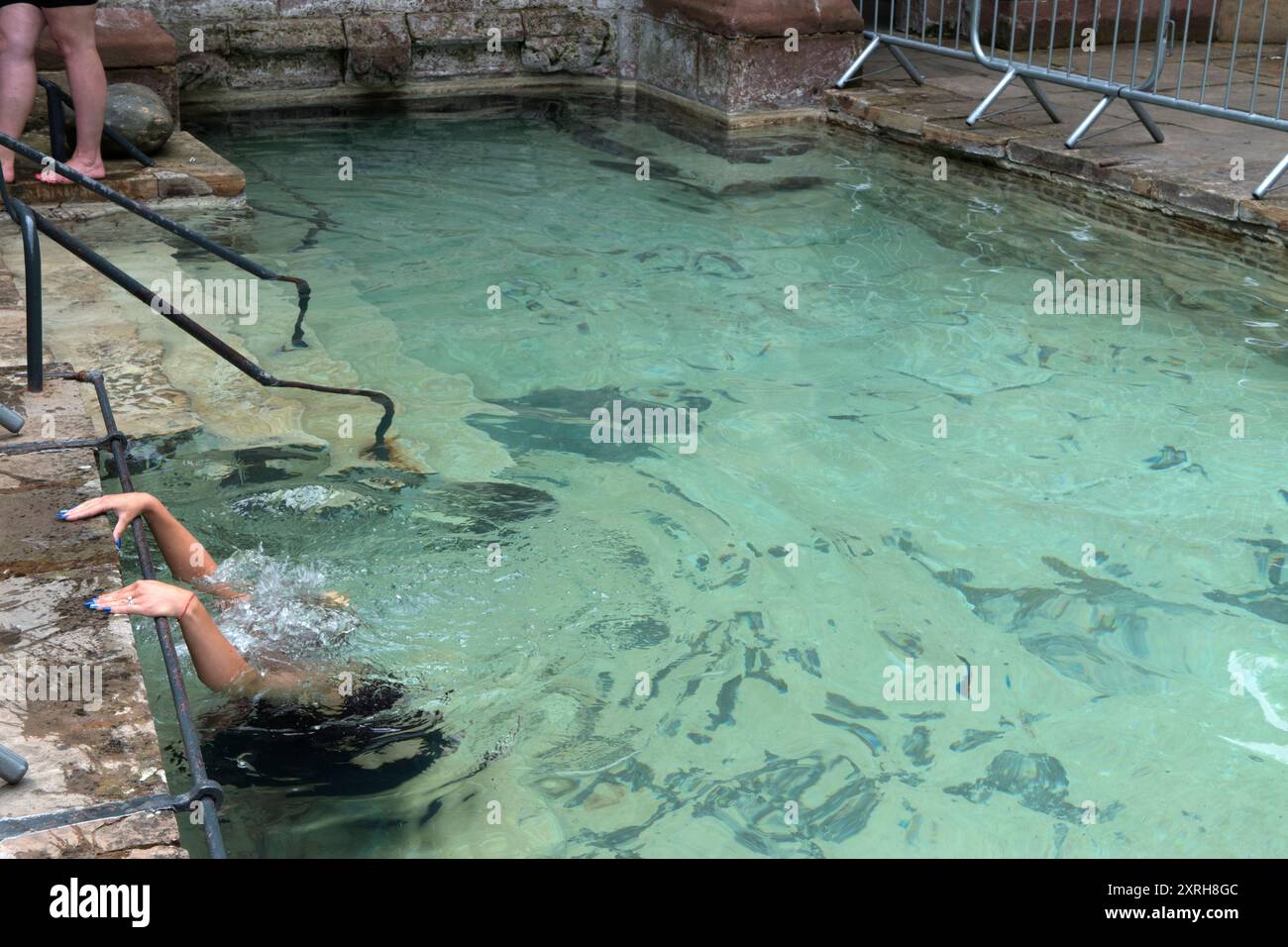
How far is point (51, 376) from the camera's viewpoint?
13.2ft

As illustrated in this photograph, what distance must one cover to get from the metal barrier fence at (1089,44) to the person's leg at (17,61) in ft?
16.9

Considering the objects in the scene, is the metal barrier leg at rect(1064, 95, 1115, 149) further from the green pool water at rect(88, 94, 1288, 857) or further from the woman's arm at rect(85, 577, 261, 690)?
the woman's arm at rect(85, 577, 261, 690)

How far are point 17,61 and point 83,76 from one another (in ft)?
0.90

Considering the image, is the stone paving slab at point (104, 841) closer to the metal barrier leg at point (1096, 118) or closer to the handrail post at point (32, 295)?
the handrail post at point (32, 295)

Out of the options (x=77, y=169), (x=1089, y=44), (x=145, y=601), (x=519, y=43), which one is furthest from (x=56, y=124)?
(x=1089, y=44)

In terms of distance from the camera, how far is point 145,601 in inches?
111

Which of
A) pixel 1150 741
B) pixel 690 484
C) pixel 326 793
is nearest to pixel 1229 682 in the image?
pixel 1150 741

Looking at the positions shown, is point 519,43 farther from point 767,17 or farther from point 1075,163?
point 1075,163

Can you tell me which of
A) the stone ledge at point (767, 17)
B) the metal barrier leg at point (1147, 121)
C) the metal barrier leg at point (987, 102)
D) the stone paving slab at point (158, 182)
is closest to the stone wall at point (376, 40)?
the stone ledge at point (767, 17)

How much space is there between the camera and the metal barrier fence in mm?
8195

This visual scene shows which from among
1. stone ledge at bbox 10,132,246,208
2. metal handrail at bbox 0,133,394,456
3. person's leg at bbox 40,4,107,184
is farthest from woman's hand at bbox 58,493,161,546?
stone ledge at bbox 10,132,246,208

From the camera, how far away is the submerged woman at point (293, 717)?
305 centimetres

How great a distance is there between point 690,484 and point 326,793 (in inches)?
70.1

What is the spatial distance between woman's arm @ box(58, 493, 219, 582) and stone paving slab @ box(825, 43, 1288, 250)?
507 centimetres
